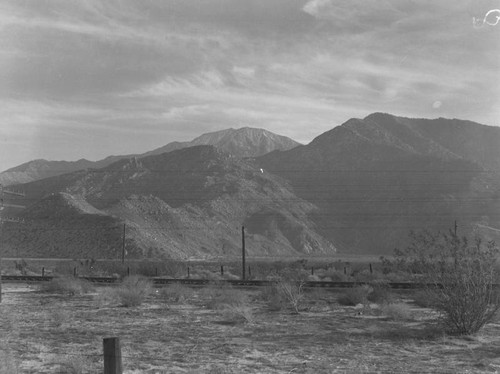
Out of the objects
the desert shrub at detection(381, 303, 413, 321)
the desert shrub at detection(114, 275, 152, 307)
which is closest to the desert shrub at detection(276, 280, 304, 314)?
the desert shrub at detection(381, 303, 413, 321)

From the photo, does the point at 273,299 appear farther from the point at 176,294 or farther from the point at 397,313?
the point at 176,294

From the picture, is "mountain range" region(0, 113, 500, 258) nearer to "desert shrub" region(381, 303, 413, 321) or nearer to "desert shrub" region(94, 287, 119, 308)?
"desert shrub" region(94, 287, 119, 308)

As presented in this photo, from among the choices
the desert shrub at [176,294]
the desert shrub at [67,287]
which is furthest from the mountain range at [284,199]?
the desert shrub at [176,294]

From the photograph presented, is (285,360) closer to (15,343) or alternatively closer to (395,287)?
(15,343)

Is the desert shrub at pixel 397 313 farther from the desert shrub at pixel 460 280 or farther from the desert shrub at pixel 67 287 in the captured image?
the desert shrub at pixel 67 287

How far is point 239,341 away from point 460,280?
21.1 feet

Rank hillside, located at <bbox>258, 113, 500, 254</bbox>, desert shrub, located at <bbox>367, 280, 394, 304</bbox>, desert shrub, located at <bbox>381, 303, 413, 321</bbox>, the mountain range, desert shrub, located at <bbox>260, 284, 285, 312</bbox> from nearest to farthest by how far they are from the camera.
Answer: desert shrub, located at <bbox>381, 303, 413, 321</bbox>
desert shrub, located at <bbox>260, 284, 285, 312</bbox>
desert shrub, located at <bbox>367, 280, 394, 304</bbox>
the mountain range
hillside, located at <bbox>258, 113, 500, 254</bbox>

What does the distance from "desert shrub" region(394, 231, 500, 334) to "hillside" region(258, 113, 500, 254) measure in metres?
102

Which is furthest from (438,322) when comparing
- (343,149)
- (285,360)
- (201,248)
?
(343,149)

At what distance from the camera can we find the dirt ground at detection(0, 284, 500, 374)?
12484 mm

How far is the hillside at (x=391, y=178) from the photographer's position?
13062cm

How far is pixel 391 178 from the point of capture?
492 ft

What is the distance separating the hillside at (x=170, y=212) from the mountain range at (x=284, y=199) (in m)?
0.31

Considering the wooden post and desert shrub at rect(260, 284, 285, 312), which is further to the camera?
desert shrub at rect(260, 284, 285, 312)
